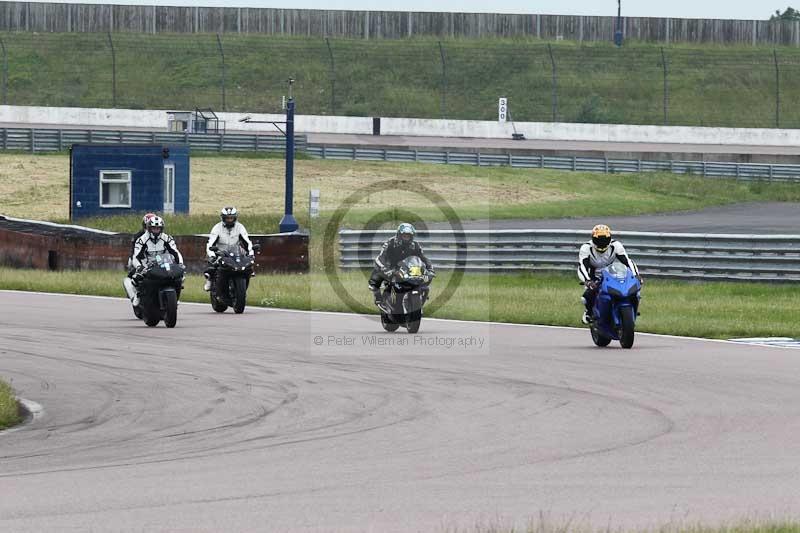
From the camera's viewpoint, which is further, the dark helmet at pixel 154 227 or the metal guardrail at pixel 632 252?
the metal guardrail at pixel 632 252

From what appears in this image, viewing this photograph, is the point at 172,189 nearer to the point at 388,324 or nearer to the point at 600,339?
the point at 388,324

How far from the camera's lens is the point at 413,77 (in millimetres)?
82250

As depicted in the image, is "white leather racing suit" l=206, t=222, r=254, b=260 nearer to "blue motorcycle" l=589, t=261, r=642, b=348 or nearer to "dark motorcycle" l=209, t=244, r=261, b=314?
"dark motorcycle" l=209, t=244, r=261, b=314

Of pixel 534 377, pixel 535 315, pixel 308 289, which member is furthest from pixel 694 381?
pixel 308 289

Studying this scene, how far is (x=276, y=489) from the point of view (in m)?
9.09

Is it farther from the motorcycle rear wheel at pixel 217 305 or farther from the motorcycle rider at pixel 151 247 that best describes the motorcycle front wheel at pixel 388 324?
the motorcycle rear wheel at pixel 217 305

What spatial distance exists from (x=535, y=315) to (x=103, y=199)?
26.1 meters

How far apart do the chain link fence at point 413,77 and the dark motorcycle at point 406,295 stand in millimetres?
55714

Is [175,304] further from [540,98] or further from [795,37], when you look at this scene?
[795,37]

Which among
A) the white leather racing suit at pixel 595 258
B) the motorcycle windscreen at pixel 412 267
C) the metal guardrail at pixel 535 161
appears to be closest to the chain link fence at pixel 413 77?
the metal guardrail at pixel 535 161

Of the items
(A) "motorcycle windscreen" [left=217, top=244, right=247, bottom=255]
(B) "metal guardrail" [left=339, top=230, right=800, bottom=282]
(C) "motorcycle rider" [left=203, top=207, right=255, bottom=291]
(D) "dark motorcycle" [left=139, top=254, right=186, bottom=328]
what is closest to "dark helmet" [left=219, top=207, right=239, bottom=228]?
(C) "motorcycle rider" [left=203, top=207, right=255, bottom=291]

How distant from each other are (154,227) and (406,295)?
3.83 meters

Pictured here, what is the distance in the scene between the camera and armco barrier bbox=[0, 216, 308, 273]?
30203mm

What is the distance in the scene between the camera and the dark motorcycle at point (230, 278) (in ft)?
75.9
